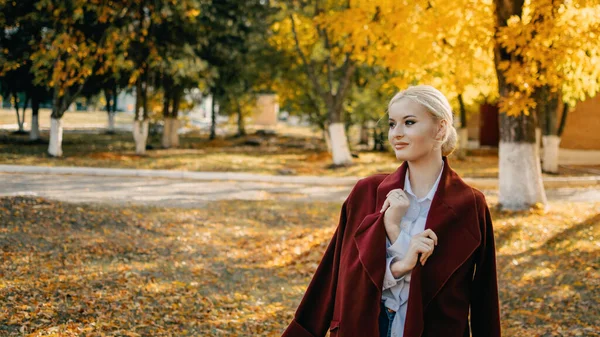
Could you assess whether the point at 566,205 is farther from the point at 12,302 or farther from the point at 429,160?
the point at 429,160

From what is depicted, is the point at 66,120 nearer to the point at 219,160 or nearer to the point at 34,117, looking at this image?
the point at 34,117

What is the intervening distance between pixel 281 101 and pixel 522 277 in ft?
72.8

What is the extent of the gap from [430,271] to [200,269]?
245 inches

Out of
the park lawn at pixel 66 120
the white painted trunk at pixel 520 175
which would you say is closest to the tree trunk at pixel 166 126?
the park lawn at pixel 66 120

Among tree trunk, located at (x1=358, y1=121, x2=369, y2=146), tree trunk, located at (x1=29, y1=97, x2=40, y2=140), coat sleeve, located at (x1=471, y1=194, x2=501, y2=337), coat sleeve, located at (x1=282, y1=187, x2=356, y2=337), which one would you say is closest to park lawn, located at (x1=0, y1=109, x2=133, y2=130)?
tree trunk, located at (x1=29, y1=97, x2=40, y2=140)

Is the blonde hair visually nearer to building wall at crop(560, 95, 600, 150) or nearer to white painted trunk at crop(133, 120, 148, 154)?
white painted trunk at crop(133, 120, 148, 154)

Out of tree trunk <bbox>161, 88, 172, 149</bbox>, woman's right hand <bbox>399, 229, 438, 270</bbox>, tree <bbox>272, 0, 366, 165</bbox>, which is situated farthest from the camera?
tree trunk <bbox>161, 88, 172, 149</bbox>

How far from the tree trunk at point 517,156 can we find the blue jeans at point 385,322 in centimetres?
982

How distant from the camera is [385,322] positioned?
104 inches

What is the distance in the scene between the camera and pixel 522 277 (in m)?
8.35

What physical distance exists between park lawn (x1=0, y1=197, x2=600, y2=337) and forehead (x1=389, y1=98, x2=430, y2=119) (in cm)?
384

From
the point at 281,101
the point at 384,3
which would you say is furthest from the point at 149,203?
the point at 281,101

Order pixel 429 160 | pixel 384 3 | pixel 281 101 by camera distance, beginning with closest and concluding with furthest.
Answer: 1. pixel 429 160
2. pixel 384 3
3. pixel 281 101

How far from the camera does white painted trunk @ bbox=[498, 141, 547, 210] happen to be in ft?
39.0
